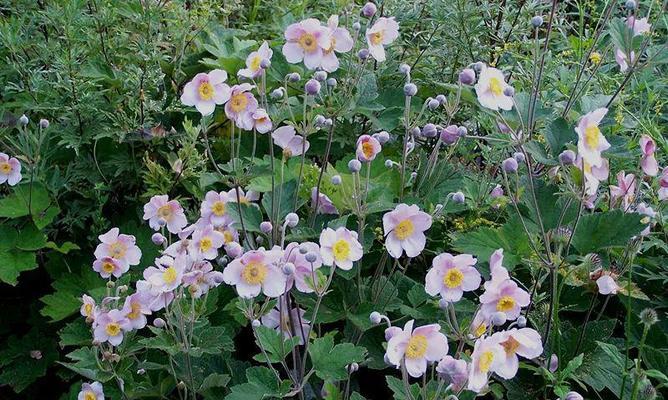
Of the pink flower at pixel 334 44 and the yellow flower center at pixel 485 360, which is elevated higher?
the pink flower at pixel 334 44

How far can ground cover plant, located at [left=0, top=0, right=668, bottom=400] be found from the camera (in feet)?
4.86

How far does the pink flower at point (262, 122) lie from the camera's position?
1654 mm

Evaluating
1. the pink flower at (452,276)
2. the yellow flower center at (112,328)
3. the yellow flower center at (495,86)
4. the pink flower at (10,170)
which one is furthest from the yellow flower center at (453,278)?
the pink flower at (10,170)

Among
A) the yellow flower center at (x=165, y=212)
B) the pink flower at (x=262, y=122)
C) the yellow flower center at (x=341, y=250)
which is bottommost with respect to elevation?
the yellow flower center at (x=165, y=212)

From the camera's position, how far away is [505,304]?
1.38 meters

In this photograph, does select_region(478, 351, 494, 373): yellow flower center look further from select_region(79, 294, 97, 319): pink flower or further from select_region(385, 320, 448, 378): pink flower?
select_region(79, 294, 97, 319): pink flower

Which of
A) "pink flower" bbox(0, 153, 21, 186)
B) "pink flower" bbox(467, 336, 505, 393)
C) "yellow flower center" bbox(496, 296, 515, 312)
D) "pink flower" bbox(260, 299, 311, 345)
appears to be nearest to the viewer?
"pink flower" bbox(467, 336, 505, 393)

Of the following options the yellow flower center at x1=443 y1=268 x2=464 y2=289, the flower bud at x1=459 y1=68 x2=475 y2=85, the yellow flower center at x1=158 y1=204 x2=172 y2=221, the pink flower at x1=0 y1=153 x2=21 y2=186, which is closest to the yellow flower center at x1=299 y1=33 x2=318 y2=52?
the flower bud at x1=459 y1=68 x2=475 y2=85

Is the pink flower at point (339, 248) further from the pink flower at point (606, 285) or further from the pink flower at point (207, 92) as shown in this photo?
the pink flower at point (606, 285)

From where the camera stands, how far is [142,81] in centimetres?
219

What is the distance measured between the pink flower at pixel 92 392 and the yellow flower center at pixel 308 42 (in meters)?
0.83

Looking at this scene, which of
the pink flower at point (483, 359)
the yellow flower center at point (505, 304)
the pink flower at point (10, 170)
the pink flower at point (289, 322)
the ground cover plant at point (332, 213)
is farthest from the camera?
the pink flower at point (10, 170)

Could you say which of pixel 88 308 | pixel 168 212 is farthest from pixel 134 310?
pixel 168 212

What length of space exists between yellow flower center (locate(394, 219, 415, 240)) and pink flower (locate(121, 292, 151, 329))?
0.51 metres
